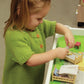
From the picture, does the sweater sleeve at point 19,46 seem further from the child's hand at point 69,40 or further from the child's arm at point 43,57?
the child's hand at point 69,40

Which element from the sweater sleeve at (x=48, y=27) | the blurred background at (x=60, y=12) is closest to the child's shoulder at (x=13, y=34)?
the sweater sleeve at (x=48, y=27)

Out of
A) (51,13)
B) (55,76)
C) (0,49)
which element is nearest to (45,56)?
(55,76)

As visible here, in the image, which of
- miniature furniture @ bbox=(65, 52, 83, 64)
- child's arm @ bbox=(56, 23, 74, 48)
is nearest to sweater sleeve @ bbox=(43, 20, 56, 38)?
child's arm @ bbox=(56, 23, 74, 48)

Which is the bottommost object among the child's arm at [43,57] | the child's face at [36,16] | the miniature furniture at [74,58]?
the miniature furniture at [74,58]

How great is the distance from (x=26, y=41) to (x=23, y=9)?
138 millimetres

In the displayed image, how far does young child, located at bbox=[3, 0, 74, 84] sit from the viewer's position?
624 millimetres

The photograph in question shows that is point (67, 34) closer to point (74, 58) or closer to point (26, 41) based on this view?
point (74, 58)

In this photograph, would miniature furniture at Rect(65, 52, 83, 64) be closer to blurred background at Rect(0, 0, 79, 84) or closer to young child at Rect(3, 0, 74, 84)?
young child at Rect(3, 0, 74, 84)

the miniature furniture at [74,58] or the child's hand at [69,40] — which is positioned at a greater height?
the child's hand at [69,40]

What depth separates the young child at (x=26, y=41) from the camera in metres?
0.62

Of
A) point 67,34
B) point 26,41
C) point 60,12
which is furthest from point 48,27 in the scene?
point 60,12

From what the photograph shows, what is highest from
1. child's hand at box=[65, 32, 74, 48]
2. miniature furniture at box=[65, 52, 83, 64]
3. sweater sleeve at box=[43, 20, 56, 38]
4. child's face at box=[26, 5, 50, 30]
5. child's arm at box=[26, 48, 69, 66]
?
child's face at box=[26, 5, 50, 30]

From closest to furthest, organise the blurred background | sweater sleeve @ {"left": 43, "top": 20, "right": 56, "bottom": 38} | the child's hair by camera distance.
Result: the child's hair → sweater sleeve @ {"left": 43, "top": 20, "right": 56, "bottom": 38} → the blurred background

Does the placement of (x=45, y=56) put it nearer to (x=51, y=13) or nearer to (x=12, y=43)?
(x=12, y=43)
